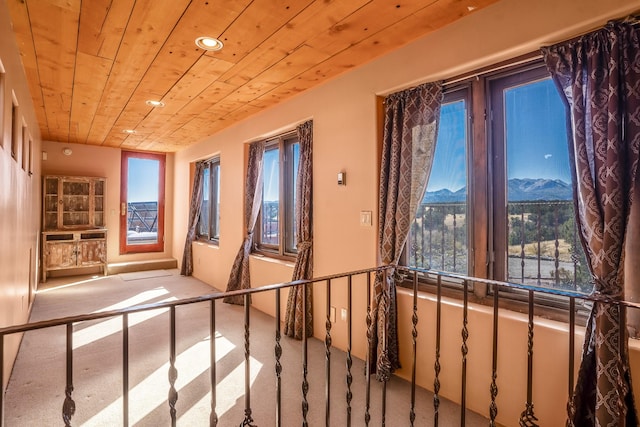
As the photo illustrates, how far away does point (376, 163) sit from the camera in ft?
9.43

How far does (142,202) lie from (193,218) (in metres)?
1.81

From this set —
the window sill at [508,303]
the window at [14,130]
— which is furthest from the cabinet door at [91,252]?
the window sill at [508,303]

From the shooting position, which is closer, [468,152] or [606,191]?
[606,191]

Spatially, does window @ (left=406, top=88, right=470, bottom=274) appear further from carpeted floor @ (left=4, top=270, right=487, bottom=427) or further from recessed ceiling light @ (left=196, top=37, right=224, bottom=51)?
recessed ceiling light @ (left=196, top=37, right=224, bottom=51)

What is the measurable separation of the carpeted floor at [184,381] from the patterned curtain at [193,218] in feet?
7.98

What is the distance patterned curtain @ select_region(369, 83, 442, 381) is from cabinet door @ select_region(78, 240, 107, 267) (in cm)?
617

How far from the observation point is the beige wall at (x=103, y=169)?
21.4 ft

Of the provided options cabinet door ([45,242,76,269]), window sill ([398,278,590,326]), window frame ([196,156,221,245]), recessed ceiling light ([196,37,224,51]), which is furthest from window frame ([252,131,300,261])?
cabinet door ([45,242,76,269])

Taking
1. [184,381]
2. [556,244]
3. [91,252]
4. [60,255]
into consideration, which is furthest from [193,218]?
[556,244]

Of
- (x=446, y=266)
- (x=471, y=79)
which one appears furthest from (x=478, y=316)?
(x=471, y=79)

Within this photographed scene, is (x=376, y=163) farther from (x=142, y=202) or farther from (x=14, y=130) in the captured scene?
(x=142, y=202)

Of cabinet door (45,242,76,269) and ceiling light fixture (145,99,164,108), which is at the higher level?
ceiling light fixture (145,99,164,108)

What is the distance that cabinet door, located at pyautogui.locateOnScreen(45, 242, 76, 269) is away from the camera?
6085 mm

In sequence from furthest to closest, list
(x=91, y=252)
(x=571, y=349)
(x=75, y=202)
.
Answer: (x=75, y=202)
(x=91, y=252)
(x=571, y=349)
